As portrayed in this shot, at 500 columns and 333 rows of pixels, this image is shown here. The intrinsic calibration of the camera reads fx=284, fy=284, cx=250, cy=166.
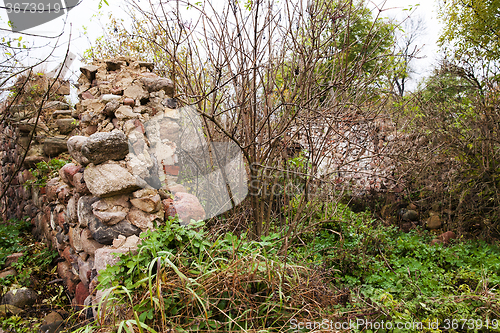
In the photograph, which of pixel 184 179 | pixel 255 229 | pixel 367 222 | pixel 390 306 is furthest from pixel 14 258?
pixel 367 222

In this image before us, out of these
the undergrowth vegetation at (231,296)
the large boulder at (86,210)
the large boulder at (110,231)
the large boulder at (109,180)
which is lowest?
the undergrowth vegetation at (231,296)

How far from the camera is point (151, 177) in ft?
8.39

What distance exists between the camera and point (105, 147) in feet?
7.84

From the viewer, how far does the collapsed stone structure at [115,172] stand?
2.33 m

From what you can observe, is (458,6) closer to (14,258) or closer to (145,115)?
(145,115)

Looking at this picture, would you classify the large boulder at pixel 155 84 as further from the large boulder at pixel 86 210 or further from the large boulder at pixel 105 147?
the large boulder at pixel 86 210

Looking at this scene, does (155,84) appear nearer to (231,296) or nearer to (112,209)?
(112,209)

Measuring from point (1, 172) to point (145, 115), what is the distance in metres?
5.11

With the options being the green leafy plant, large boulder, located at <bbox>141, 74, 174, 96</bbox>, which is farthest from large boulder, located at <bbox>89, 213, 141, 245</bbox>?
the green leafy plant

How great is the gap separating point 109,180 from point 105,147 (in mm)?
290

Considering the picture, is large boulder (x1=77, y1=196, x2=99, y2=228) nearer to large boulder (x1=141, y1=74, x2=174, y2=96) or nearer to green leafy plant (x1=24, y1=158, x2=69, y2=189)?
large boulder (x1=141, y1=74, x2=174, y2=96)

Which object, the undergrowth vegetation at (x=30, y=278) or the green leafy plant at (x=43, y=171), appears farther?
the green leafy plant at (x=43, y=171)

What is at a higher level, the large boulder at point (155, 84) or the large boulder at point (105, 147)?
the large boulder at point (155, 84)

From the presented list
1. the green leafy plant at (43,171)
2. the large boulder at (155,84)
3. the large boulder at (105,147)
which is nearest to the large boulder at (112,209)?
the large boulder at (105,147)
